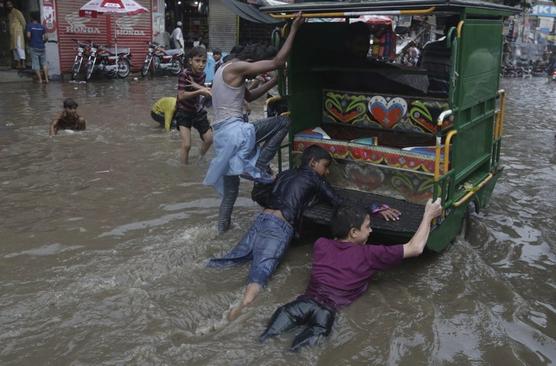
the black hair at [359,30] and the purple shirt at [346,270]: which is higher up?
the black hair at [359,30]

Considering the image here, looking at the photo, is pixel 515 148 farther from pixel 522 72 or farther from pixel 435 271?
pixel 522 72

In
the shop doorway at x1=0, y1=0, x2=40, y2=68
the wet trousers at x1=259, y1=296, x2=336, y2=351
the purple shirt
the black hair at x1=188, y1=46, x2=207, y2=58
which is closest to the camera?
the wet trousers at x1=259, y1=296, x2=336, y2=351

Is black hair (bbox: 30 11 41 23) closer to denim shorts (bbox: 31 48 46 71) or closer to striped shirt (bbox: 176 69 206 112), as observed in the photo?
denim shorts (bbox: 31 48 46 71)

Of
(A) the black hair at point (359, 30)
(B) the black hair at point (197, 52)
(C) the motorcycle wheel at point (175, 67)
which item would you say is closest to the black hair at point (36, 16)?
(C) the motorcycle wheel at point (175, 67)

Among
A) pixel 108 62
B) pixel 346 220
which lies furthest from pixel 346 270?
pixel 108 62

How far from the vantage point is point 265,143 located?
15.9ft

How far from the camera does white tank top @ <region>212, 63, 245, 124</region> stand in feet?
14.9

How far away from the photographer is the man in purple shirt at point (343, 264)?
11.2 ft

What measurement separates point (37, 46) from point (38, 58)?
1.52 feet

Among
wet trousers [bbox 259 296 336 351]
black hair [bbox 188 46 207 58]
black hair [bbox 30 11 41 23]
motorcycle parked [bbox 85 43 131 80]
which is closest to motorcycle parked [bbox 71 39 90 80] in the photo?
motorcycle parked [bbox 85 43 131 80]

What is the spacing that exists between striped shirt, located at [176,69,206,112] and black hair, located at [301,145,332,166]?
2.49 meters

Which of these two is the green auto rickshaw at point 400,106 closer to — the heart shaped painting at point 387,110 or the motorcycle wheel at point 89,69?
the heart shaped painting at point 387,110

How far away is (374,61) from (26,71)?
1296 centimetres

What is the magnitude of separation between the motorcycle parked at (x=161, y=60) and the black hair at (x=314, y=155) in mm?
13499
